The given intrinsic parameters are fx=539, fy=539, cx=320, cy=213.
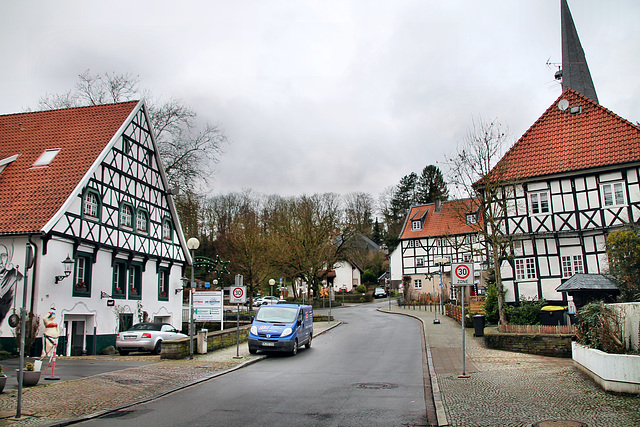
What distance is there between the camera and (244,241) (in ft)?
153

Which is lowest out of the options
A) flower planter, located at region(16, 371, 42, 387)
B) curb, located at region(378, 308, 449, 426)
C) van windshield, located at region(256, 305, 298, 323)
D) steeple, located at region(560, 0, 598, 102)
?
curb, located at region(378, 308, 449, 426)

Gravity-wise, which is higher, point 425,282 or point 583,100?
point 583,100

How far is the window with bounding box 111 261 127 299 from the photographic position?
2491cm

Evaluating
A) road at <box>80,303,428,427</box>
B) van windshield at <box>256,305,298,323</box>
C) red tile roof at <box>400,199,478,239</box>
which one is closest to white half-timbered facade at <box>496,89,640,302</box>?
road at <box>80,303,428,427</box>

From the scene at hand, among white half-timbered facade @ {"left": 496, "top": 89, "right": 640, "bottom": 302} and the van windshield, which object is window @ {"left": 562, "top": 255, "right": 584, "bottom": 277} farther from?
the van windshield

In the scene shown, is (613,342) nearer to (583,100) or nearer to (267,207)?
(583,100)

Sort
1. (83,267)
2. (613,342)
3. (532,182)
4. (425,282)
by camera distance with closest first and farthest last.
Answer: (613,342) → (83,267) → (532,182) → (425,282)

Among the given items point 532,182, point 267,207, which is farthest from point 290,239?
point 532,182

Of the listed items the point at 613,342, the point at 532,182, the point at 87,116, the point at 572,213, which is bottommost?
the point at 613,342

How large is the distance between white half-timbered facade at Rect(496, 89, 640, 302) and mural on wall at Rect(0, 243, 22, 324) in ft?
72.0

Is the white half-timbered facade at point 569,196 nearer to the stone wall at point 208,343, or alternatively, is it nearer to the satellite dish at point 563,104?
the satellite dish at point 563,104

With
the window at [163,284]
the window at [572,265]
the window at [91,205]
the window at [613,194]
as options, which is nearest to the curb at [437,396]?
the window at [572,265]

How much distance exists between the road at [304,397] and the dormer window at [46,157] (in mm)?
13277

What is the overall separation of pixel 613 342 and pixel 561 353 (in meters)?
7.43
